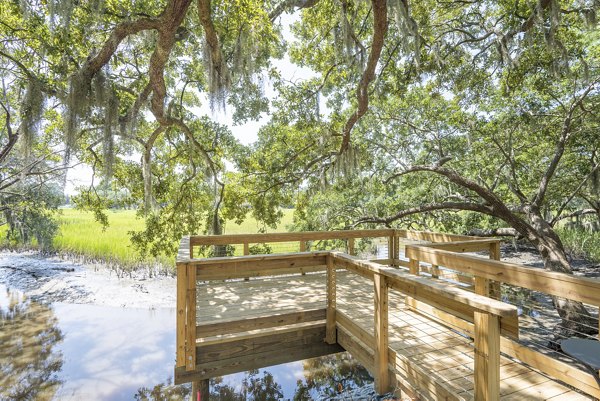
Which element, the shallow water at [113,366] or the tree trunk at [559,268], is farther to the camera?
the shallow water at [113,366]

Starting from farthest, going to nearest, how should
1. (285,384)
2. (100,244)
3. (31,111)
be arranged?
(100,244)
(285,384)
(31,111)

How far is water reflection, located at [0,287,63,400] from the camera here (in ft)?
18.4

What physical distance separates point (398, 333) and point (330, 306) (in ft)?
2.51

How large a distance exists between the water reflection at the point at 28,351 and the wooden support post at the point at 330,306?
5433 mm

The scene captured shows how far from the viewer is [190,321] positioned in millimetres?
2818

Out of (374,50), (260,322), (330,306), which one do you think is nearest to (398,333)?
(330,306)

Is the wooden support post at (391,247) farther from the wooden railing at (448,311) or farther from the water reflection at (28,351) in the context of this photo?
the water reflection at (28,351)

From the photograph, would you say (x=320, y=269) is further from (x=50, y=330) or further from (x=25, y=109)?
(x=50, y=330)

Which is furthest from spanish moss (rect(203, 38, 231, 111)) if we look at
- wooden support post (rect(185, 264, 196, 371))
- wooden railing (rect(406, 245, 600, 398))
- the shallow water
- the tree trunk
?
the tree trunk

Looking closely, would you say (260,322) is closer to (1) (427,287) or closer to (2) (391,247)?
(1) (427,287)

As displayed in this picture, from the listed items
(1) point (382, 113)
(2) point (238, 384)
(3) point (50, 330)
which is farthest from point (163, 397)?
(1) point (382, 113)

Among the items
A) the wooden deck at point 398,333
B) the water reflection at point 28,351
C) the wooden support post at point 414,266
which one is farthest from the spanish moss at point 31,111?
the wooden support post at point 414,266

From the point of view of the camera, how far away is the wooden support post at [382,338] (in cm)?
258

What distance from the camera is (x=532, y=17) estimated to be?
492 cm
